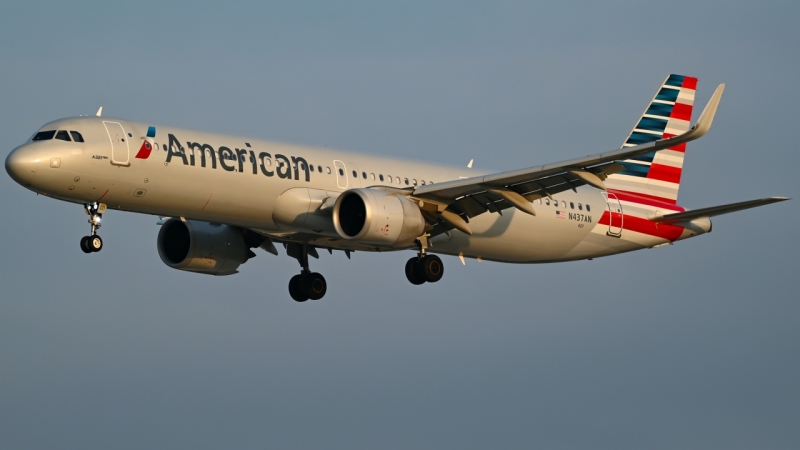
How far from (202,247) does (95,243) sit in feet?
26.9

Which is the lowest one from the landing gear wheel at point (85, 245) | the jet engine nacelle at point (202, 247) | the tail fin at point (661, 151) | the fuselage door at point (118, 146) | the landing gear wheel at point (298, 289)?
the landing gear wheel at point (85, 245)

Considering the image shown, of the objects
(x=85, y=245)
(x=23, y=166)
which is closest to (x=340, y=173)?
(x=85, y=245)

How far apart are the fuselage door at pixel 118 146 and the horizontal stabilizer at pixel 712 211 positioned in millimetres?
19895

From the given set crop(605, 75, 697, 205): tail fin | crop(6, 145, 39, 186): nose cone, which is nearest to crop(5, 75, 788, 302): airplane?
crop(6, 145, 39, 186): nose cone

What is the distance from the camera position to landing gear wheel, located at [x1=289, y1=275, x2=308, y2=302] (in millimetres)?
51000

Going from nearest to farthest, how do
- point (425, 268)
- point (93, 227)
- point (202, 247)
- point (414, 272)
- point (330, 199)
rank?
1. point (93, 227)
2. point (330, 199)
3. point (425, 268)
4. point (414, 272)
5. point (202, 247)

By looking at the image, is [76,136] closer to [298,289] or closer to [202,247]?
[202,247]

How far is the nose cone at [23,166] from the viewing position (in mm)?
40219

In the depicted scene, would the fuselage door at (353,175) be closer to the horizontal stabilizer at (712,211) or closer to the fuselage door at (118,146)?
the fuselage door at (118,146)

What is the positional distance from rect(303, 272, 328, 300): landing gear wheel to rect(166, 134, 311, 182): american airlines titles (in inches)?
289

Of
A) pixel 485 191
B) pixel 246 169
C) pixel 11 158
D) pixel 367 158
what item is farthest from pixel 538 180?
pixel 11 158

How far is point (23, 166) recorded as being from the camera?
132 feet

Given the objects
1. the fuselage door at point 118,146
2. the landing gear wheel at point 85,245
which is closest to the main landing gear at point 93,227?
the landing gear wheel at point 85,245

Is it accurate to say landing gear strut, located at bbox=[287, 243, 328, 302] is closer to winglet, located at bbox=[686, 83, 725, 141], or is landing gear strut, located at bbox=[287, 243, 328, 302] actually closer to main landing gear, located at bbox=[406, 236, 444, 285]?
main landing gear, located at bbox=[406, 236, 444, 285]
